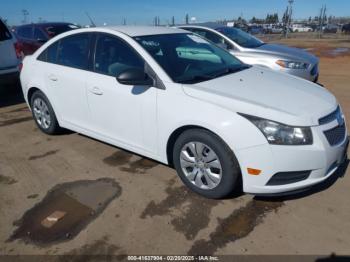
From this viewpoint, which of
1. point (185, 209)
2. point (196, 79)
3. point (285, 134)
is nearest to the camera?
point (285, 134)

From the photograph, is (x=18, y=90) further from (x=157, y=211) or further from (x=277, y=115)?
(x=277, y=115)

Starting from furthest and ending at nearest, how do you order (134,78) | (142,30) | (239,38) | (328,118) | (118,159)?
(239,38) < (118,159) < (142,30) < (134,78) < (328,118)

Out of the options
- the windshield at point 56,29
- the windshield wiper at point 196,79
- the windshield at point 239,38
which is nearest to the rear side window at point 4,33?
the windshield at point 56,29

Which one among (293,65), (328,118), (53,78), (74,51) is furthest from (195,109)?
(293,65)

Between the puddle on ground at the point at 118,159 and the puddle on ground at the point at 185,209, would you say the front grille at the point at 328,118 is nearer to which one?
the puddle on ground at the point at 185,209

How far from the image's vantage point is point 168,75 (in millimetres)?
3480

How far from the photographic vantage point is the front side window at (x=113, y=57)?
3.78 m

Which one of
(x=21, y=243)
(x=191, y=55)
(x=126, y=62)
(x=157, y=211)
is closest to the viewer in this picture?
(x=21, y=243)

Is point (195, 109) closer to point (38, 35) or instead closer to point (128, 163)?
point (128, 163)

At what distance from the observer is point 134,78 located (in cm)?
341

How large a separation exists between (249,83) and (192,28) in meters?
5.10

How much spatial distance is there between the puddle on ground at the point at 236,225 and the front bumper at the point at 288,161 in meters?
0.23

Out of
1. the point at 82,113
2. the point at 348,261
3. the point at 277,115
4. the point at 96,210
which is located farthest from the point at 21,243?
the point at 348,261

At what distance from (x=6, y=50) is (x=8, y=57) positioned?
144mm
